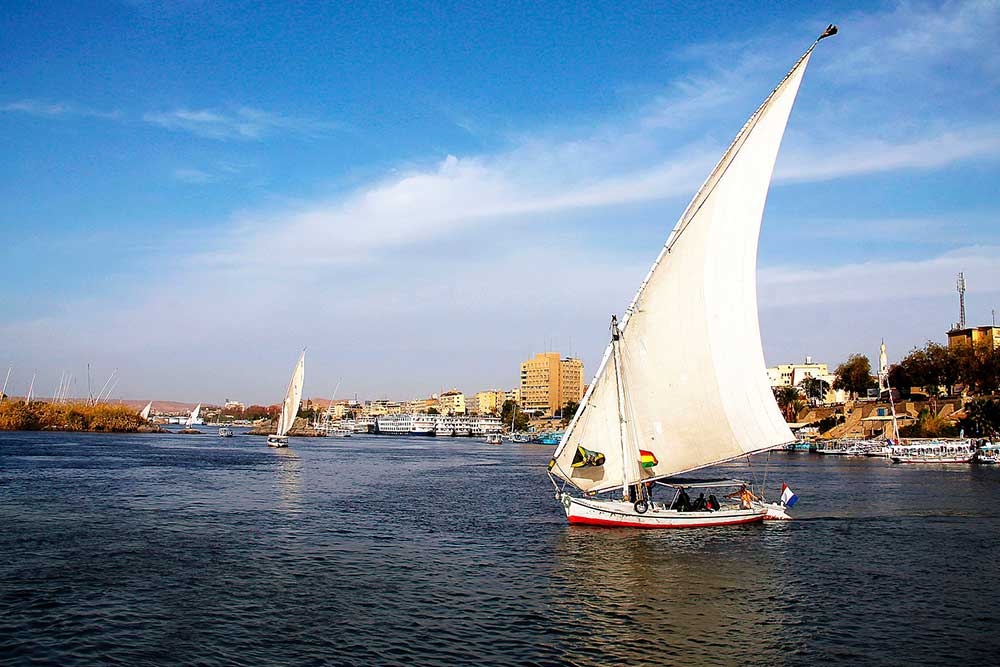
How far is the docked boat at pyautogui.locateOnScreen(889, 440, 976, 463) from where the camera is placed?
104688mm

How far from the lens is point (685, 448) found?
37688mm

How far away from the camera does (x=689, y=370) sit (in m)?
37.3

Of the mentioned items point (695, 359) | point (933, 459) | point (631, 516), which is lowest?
point (933, 459)

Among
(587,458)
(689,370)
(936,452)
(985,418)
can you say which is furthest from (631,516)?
(985,418)

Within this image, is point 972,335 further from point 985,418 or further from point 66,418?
point 66,418

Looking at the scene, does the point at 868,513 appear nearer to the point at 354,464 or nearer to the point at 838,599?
the point at 838,599

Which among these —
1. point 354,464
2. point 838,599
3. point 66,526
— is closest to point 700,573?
point 838,599

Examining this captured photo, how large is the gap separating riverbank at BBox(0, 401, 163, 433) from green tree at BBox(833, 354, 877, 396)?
16510 centimetres

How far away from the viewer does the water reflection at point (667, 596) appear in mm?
21062

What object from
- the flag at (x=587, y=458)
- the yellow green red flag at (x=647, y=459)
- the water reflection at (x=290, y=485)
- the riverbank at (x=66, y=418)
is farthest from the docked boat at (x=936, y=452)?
the riverbank at (x=66, y=418)

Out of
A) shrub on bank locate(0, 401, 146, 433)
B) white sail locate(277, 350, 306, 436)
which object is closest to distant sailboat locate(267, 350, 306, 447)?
white sail locate(277, 350, 306, 436)

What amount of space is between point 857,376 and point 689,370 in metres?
162

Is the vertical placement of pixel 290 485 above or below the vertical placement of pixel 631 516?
below

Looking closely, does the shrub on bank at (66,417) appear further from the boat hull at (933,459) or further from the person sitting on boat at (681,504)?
the person sitting on boat at (681,504)
